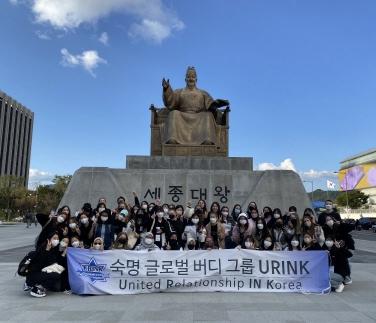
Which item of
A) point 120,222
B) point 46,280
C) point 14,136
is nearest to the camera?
point 46,280

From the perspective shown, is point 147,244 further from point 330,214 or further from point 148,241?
point 330,214

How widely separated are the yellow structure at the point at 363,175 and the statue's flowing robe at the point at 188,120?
270ft

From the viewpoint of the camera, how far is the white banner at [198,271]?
22.4 feet

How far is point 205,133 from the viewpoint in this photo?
48.2ft

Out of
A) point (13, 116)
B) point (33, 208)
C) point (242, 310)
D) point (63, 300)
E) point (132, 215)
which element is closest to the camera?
point (242, 310)

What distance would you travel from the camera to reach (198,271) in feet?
22.9

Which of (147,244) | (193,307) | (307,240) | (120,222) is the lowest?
(193,307)

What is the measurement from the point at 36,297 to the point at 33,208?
57507 millimetres

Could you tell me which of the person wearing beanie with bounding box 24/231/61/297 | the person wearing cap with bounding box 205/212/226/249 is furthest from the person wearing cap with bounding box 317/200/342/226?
the person wearing beanie with bounding box 24/231/61/297

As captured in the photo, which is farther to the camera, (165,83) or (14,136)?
(14,136)

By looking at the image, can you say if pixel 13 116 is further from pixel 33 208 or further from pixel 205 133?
pixel 205 133

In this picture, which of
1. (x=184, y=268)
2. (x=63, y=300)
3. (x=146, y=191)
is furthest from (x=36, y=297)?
(x=146, y=191)

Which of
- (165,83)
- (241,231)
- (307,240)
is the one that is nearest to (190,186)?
(165,83)

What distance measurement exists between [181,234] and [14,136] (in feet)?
297
